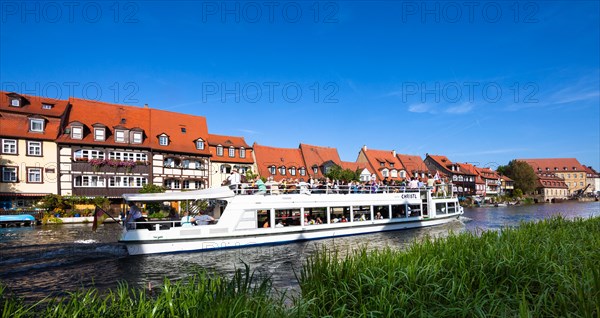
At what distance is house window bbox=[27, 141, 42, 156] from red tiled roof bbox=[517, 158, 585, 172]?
142500 millimetres

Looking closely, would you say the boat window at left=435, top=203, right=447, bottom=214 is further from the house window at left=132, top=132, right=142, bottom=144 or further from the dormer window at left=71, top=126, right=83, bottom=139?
the dormer window at left=71, top=126, right=83, bottom=139

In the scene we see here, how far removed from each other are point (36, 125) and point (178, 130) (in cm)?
1623

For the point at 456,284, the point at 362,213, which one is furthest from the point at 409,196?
the point at 456,284

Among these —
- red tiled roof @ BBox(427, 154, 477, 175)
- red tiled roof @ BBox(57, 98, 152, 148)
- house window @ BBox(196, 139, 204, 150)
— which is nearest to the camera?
red tiled roof @ BBox(57, 98, 152, 148)

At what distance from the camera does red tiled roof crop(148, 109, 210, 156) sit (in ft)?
165

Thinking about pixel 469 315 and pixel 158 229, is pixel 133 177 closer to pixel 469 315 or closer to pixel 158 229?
pixel 158 229

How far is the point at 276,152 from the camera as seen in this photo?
64688 mm

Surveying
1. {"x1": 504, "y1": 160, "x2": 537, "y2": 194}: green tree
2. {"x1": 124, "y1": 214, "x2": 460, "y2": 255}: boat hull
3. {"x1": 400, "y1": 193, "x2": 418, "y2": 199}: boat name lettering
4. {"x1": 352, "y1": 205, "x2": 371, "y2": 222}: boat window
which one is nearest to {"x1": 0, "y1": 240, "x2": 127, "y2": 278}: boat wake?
{"x1": 124, "y1": 214, "x2": 460, "y2": 255}: boat hull

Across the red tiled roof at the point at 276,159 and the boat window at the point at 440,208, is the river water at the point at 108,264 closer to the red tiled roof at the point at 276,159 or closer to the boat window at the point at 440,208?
the boat window at the point at 440,208

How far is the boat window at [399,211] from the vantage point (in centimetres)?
2983

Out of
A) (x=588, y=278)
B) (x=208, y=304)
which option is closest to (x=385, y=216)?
(x=588, y=278)

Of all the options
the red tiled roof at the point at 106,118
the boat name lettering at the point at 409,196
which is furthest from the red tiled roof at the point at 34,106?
the boat name lettering at the point at 409,196

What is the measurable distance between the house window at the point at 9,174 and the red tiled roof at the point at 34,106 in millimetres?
6482

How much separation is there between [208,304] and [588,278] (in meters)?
6.06
